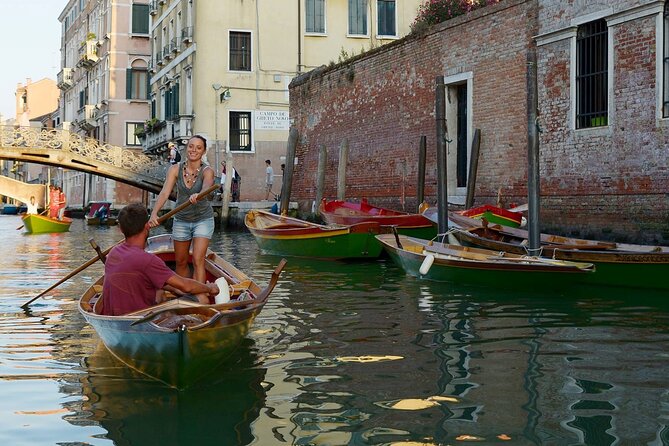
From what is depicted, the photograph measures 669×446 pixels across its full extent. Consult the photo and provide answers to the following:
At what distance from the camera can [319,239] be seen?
13133 millimetres

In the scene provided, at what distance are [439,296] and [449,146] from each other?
6.75 meters

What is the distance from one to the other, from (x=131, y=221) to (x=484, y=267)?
4779 millimetres

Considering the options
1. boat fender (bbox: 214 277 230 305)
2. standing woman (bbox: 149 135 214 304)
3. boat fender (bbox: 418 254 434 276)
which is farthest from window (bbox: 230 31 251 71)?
boat fender (bbox: 214 277 230 305)

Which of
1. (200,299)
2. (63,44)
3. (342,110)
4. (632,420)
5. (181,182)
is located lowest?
(632,420)

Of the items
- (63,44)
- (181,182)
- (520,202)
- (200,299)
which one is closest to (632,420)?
(200,299)

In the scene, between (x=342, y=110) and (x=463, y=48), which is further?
(x=342, y=110)

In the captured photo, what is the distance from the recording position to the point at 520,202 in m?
13.0

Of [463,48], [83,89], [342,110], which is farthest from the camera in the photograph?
[83,89]

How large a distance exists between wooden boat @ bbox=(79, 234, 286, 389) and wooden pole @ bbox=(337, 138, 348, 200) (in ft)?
39.1

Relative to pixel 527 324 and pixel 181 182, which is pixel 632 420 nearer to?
pixel 527 324

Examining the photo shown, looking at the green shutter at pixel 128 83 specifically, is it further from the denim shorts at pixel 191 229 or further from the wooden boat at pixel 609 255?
the denim shorts at pixel 191 229

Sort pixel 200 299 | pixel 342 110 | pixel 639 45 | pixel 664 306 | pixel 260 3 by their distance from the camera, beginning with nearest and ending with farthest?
1. pixel 200 299
2. pixel 664 306
3. pixel 639 45
4. pixel 342 110
5. pixel 260 3

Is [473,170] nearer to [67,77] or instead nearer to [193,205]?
[193,205]

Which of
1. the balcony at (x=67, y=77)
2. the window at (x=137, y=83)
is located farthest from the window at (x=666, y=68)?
the balcony at (x=67, y=77)
